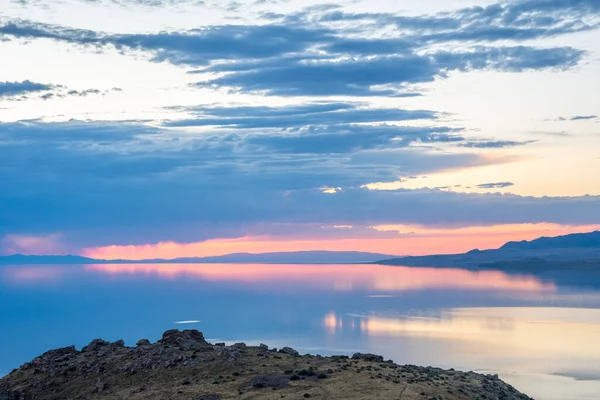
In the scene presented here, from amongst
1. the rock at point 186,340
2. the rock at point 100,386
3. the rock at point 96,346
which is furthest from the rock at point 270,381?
the rock at point 96,346

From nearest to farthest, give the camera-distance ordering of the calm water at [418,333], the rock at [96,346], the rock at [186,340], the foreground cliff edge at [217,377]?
the foreground cliff edge at [217,377] → the rock at [186,340] → the rock at [96,346] → the calm water at [418,333]

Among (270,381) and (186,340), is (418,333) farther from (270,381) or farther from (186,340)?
(270,381)

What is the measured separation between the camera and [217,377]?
A: 181 feet

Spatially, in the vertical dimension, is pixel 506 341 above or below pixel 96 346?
below

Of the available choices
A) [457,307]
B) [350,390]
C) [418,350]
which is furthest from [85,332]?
[350,390]

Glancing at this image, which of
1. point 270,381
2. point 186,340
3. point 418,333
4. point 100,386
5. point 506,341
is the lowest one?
point 506,341

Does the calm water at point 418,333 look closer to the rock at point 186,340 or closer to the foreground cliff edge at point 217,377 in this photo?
the foreground cliff edge at point 217,377

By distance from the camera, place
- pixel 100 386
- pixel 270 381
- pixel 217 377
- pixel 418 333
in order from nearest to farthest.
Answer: pixel 270 381, pixel 217 377, pixel 100 386, pixel 418 333

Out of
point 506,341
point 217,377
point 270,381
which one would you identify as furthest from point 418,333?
point 270,381

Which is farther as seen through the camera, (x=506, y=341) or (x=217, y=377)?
(x=506, y=341)

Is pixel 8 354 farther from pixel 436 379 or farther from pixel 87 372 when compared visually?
pixel 436 379

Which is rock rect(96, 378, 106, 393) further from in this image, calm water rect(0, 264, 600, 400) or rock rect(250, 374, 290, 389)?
calm water rect(0, 264, 600, 400)

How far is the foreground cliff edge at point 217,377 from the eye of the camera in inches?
2012

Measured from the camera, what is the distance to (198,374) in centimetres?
5628
